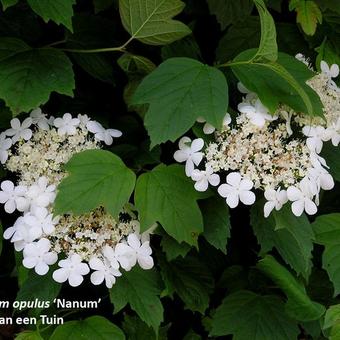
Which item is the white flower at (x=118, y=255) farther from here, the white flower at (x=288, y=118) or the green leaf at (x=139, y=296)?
the white flower at (x=288, y=118)

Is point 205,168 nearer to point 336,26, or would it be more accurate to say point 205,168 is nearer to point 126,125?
point 126,125

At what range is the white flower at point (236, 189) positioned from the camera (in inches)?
64.0

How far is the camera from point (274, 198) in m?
1.63

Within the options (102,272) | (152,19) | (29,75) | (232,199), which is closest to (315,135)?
(232,199)

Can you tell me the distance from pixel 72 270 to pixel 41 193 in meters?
0.21

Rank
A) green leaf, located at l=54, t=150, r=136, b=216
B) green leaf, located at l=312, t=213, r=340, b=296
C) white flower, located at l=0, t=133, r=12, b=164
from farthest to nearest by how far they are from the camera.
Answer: green leaf, located at l=312, t=213, r=340, b=296, white flower, located at l=0, t=133, r=12, b=164, green leaf, located at l=54, t=150, r=136, b=216

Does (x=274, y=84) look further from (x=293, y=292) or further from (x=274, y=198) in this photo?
(x=293, y=292)

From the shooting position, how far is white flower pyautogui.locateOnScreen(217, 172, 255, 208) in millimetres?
1626

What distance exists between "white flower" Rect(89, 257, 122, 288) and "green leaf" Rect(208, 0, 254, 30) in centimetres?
87

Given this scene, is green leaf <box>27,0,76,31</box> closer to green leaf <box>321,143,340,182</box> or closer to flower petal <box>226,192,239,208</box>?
flower petal <box>226,192,239,208</box>

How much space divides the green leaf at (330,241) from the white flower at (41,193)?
2.58ft

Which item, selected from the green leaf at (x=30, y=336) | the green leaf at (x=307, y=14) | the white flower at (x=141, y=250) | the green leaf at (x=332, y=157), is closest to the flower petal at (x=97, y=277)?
the white flower at (x=141, y=250)

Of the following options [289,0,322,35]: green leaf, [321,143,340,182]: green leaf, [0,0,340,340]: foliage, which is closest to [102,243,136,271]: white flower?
[0,0,340,340]: foliage

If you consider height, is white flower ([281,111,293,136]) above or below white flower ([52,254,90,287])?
above
